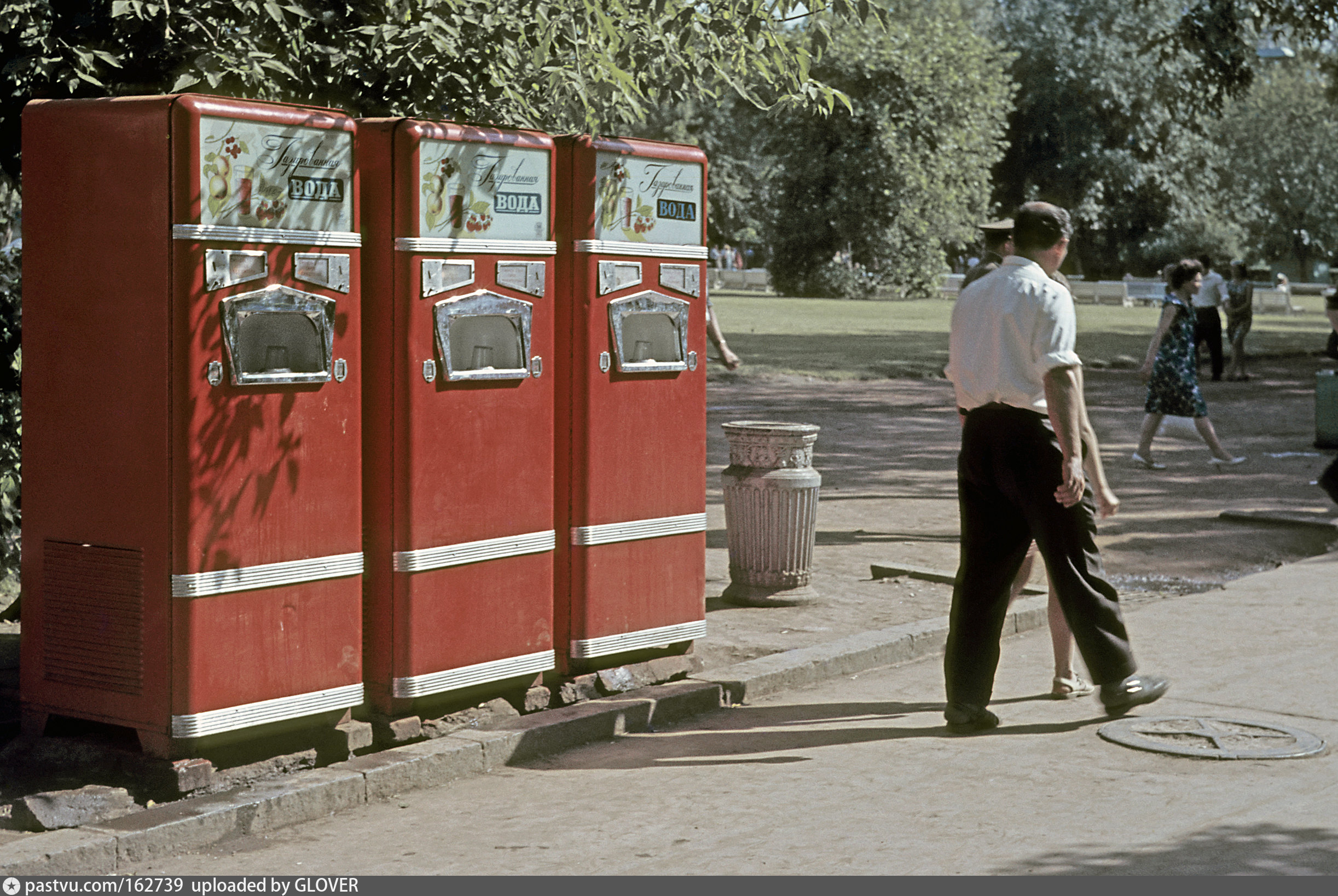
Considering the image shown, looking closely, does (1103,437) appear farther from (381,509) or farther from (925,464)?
(381,509)

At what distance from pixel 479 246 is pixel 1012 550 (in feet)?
7.84

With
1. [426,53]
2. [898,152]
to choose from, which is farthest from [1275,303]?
[426,53]

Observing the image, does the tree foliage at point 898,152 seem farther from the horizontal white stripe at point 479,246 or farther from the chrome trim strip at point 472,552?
the chrome trim strip at point 472,552

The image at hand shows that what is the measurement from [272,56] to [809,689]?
11.5ft

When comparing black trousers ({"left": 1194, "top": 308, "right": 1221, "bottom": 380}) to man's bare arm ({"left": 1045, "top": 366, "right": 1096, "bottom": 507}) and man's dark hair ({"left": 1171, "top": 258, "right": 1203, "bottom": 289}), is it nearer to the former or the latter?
man's dark hair ({"left": 1171, "top": 258, "right": 1203, "bottom": 289})

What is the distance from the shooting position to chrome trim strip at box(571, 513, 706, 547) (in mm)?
6539

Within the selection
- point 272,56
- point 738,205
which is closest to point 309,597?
point 272,56

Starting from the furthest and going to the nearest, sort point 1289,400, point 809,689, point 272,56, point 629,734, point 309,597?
point 1289,400 < point 809,689 < point 629,734 < point 272,56 < point 309,597

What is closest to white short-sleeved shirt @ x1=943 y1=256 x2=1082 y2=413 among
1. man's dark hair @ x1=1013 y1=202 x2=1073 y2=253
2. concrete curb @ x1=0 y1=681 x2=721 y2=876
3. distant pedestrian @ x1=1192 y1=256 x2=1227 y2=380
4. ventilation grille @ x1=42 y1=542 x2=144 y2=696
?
man's dark hair @ x1=1013 y1=202 x2=1073 y2=253

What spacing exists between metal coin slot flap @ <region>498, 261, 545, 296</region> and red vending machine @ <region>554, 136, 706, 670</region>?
270 mm

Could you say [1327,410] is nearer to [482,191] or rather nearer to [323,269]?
[482,191]

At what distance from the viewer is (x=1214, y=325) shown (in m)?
25.1

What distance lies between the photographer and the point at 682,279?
274 inches

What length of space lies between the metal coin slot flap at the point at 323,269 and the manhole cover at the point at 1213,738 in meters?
3.36
